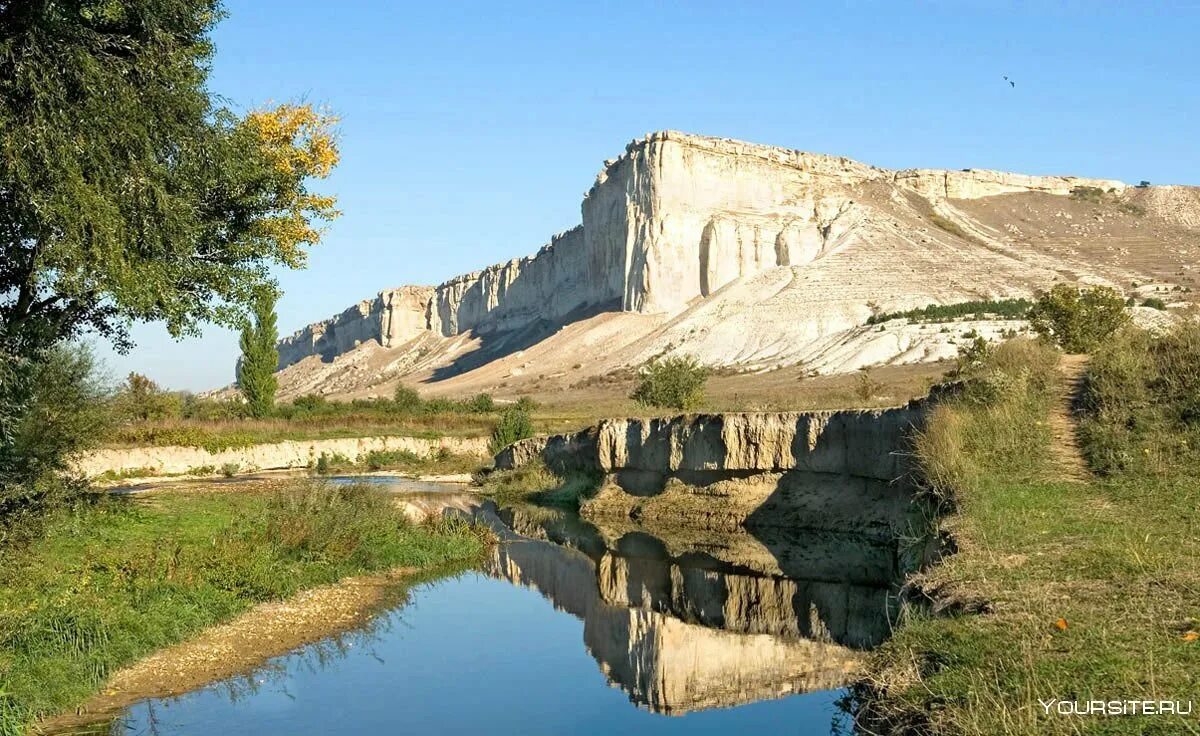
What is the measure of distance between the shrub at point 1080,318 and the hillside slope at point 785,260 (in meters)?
42.3

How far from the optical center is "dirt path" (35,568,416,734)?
35.6ft

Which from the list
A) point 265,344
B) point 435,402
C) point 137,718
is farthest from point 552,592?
point 435,402

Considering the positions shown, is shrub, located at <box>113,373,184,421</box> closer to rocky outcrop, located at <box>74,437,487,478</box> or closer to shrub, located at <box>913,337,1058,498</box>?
rocky outcrop, located at <box>74,437,487,478</box>

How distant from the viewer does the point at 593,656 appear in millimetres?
13906

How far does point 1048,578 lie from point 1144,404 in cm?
648

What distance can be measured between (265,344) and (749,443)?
33.4 m

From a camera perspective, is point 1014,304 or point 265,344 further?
point 1014,304

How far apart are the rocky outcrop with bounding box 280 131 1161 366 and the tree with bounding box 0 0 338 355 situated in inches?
3104

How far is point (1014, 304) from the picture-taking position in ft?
269

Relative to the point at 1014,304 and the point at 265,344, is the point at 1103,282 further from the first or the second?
the point at 265,344

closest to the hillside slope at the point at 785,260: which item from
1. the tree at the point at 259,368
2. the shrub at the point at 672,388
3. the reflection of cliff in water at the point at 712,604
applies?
the shrub at the point at 672,388

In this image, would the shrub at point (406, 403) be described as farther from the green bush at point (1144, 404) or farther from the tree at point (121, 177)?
the green bush at point (1144, 404)

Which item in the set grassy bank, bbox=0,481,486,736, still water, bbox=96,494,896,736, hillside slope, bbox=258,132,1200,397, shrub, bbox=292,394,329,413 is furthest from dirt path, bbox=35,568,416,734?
hillside slope, bbox=258,132,1200,397

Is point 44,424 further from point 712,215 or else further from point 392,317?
point 392,317
